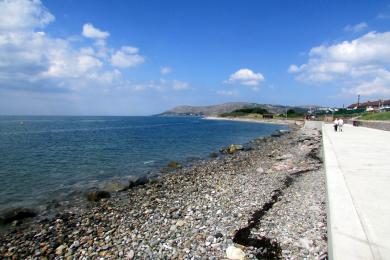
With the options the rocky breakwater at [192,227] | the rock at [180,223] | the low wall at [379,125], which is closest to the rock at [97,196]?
the rocky breakwater at [192,227]

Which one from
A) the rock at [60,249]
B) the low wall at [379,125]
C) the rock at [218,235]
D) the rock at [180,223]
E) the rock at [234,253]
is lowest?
the rock at [60,249]

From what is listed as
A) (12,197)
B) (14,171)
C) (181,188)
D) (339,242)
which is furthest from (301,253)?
(14,171)

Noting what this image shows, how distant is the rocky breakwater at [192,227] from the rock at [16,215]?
109cm

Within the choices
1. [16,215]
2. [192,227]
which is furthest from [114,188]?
[192,227]

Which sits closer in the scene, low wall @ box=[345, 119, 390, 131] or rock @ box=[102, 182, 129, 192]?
rock @ box=[102, 182, 129, 192]

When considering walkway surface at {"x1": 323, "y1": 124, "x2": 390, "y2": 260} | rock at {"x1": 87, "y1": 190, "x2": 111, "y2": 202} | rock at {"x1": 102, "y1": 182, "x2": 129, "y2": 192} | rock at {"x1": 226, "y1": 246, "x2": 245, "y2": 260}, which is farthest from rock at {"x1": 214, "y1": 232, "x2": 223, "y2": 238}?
rock at {"x1": 102, "y1": 182, "x2": 129, "y2": 192}

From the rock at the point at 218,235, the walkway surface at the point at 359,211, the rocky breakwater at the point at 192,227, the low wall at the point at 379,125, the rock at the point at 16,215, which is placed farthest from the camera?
the low wall at the point at 379,125

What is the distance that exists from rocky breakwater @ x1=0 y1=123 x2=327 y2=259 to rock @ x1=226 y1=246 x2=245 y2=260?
0.02 meters

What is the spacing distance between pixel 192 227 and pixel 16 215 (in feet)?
24.1

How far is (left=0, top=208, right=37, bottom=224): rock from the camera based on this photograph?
380 inches

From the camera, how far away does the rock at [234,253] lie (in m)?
5.71

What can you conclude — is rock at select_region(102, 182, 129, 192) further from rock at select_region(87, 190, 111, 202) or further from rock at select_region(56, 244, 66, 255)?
rock at select_region(56, 244, 66, 255)

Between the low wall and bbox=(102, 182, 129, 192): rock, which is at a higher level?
the low wall

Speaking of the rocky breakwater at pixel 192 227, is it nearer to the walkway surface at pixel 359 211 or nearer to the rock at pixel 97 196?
the rock at pixel 97 196
